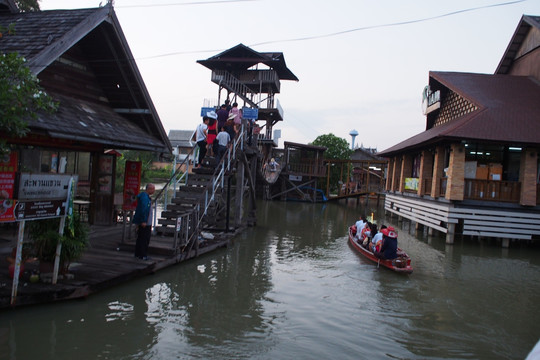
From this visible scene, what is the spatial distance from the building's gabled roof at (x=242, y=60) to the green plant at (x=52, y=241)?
30.8 meters

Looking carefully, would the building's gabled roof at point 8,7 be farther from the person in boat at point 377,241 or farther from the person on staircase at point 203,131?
the person in boat at point 377,241

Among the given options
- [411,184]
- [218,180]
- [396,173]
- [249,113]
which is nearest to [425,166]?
[411,184]

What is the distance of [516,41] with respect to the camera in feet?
68.0

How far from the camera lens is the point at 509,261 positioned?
13.8 m

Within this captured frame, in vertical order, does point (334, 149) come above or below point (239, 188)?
above

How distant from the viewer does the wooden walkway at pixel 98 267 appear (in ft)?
21.5

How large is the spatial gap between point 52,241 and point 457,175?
14426mm

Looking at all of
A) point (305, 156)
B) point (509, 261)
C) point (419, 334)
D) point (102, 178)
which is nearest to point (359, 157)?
point (305, 156)

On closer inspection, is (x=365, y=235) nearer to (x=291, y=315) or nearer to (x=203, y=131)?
(x=203, y=131)

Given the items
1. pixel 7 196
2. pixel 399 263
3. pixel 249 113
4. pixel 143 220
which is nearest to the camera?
pixel 7 196

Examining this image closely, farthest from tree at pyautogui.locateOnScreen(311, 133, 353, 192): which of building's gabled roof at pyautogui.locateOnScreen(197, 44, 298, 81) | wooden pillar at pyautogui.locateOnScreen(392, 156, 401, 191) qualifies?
wooden pillar at pyautogui.locateOnScreen(392, 156, 401, 191)

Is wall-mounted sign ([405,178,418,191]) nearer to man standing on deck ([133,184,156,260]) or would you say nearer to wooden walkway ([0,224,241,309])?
wooden walkway ([0,224,241,309])

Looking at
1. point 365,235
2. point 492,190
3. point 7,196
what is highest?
point 492,190

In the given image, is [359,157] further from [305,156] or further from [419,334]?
[419,334]
